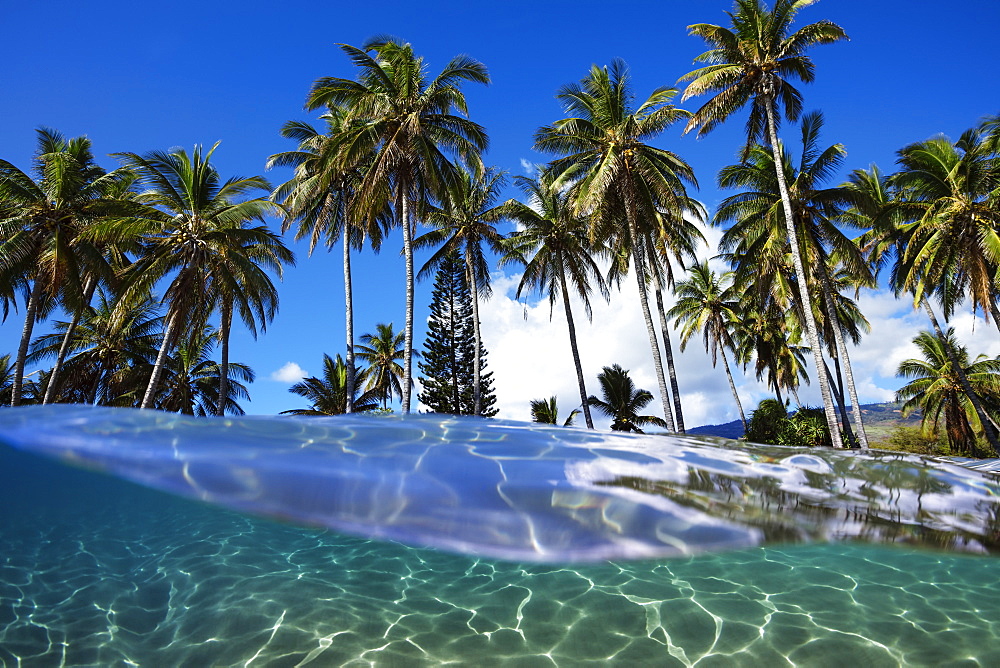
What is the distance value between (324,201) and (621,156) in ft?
37.3

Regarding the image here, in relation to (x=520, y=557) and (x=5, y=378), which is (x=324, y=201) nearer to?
(x=520, y=557)

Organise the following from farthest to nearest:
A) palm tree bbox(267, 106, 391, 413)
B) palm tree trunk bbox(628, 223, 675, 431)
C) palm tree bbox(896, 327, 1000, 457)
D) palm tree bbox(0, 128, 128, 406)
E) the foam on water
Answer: palm tree bbox(896, 327, 1000, 457) < palm tree bbox(267, 106, 391, 413) < palm tree trunk bbox(628, 223, 675, 431) < palm tree bbox(0, 128, 128, 406) < the foam on water

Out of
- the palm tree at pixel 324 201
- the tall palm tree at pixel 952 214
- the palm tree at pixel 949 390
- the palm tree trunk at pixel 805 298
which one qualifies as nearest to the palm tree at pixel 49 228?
the palm tree at pixel 324 201

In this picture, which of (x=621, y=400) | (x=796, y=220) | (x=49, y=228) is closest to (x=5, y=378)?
(x=49, y=228)

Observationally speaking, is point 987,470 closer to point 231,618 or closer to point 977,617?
point 977,617

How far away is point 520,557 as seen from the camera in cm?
868

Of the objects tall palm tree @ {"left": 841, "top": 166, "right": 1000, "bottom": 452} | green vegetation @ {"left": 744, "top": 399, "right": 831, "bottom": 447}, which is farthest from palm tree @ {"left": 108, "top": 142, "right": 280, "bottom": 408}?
green vegetation @ {"left": 744, "top": 399, "right": 831, "bottom": 447}

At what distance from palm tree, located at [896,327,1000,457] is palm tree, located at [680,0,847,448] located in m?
16.6

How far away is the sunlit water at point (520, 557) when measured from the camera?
6.80 meters

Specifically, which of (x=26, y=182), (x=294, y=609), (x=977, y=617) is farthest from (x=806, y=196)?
(x=26, y=182)

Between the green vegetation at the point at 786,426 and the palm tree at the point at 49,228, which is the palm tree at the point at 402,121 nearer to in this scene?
the palm tree at the point at 49,228

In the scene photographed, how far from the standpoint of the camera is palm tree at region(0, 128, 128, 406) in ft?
51.8

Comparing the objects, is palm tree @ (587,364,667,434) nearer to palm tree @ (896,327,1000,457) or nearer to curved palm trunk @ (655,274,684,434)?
curved palm trunk @ (655,274,684,434)

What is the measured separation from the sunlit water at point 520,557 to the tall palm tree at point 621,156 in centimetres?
949
